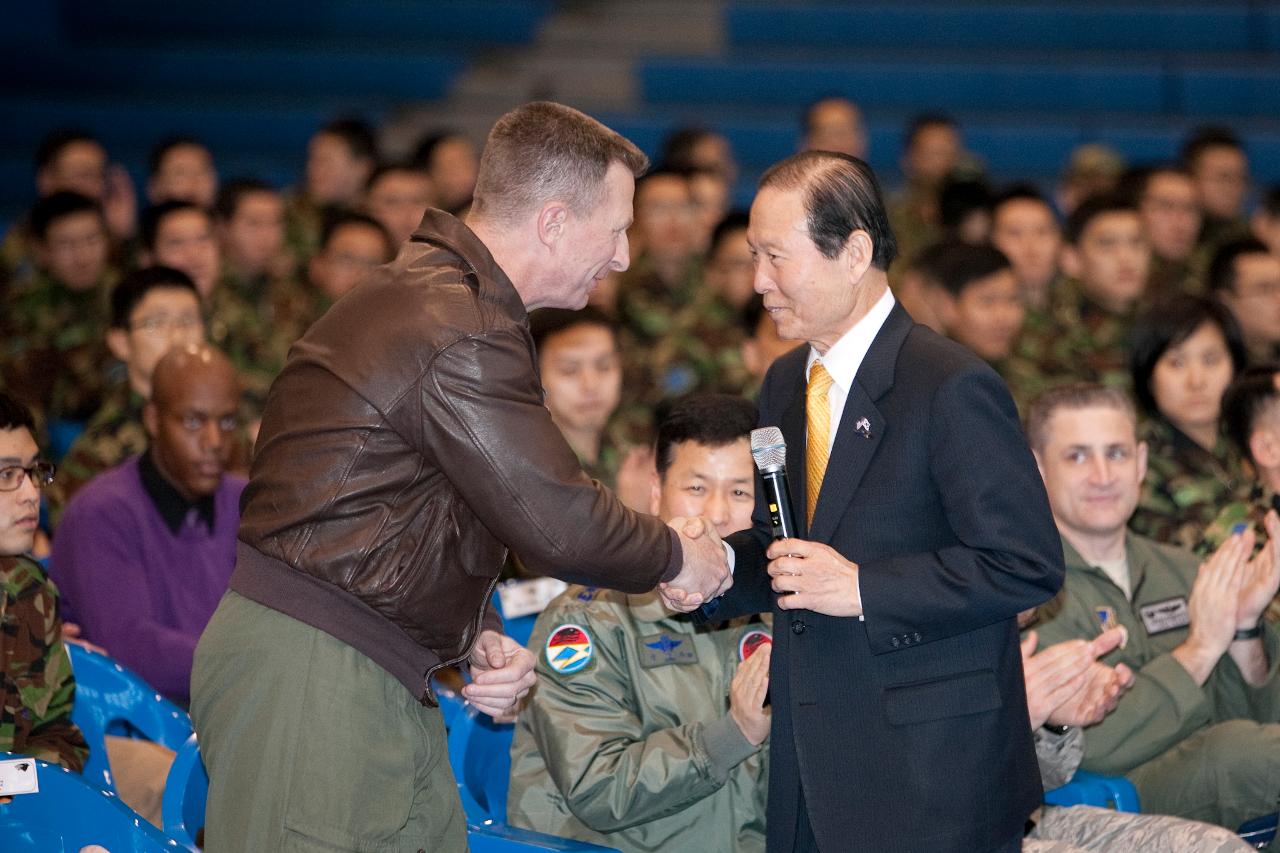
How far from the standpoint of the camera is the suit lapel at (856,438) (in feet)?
8.73

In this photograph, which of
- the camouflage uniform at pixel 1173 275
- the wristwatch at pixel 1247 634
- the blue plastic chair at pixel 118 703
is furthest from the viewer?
the camouflage uniform at pixel 1173 275

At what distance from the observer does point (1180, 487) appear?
4875 mm

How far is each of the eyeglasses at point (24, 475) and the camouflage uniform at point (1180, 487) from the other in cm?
316

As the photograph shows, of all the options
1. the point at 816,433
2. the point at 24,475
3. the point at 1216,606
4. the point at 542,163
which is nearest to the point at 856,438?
the point at 816,433

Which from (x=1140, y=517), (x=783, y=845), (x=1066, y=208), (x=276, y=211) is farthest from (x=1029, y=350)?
(x=783, y=845)

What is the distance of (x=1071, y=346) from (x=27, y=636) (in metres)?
4.77

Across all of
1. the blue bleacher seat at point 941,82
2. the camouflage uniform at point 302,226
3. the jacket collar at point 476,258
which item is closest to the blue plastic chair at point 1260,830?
the jacket collar at point 476,258

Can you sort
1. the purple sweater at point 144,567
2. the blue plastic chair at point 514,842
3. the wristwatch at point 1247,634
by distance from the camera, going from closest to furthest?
the blue plastic chair at point 514,842, the wristwatch at point 1247,634, the purple sweater at point 144,567

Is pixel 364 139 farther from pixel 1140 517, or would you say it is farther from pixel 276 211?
pixel 1140 517

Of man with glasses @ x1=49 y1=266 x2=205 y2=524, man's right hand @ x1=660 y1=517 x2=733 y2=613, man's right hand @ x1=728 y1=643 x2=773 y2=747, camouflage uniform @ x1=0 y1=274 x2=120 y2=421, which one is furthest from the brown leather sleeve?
camouflage uniform @ x1=0 y1=274 x2=120 y2=421

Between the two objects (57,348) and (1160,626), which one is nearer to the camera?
(1160,626)

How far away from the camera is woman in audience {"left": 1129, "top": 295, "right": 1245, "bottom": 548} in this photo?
15.9 feet

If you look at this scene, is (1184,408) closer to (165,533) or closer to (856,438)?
(856,438)

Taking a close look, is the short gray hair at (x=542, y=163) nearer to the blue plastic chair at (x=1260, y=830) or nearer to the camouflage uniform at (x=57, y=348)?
the blue plastic chair at (x=1260, y=830)
